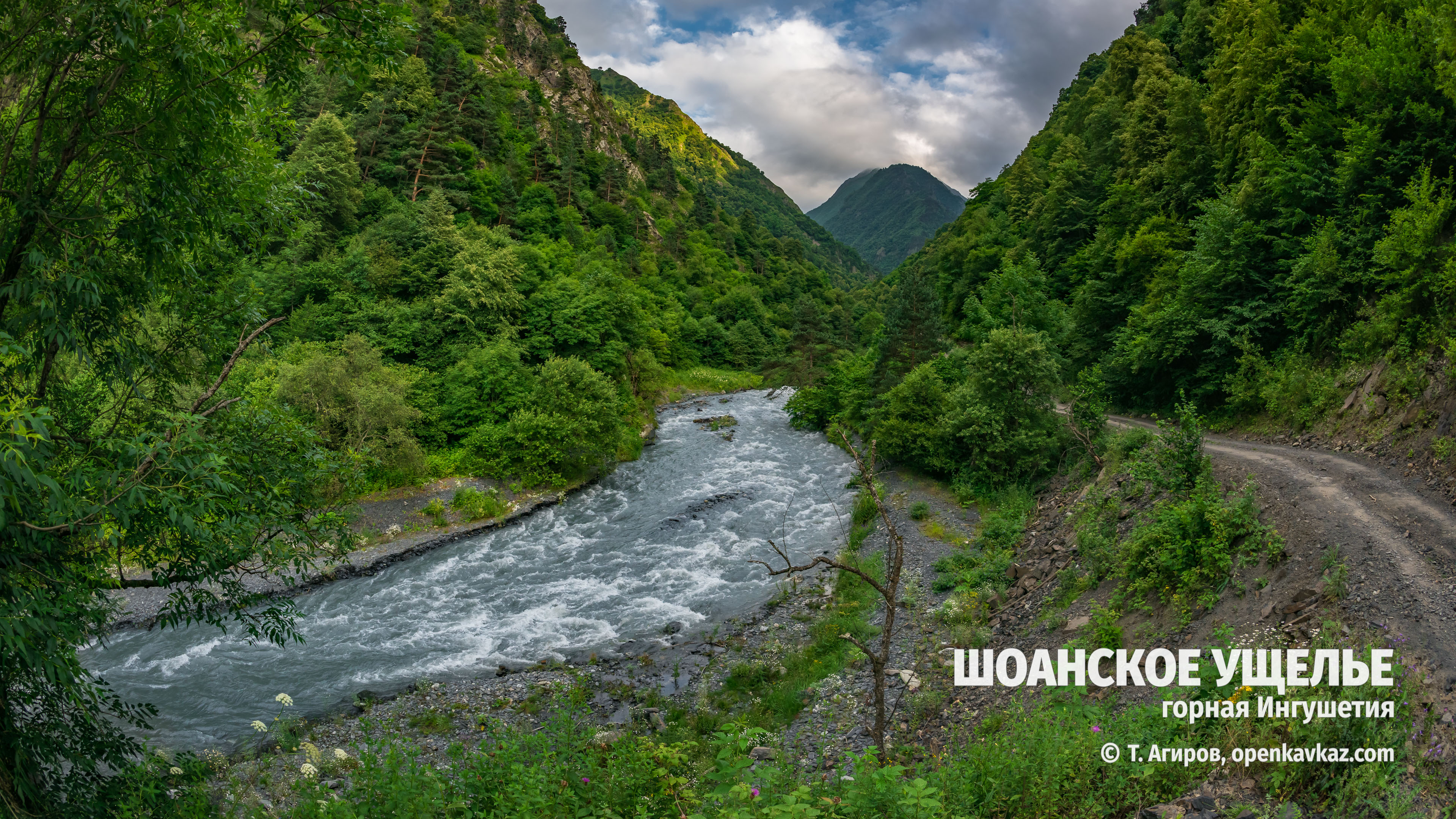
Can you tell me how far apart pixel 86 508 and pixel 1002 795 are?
808 centimetres

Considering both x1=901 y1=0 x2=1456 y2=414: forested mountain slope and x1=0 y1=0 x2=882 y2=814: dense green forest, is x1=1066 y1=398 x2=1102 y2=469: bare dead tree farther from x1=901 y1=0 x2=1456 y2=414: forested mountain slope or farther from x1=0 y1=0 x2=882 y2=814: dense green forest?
x1=0 y1=0 x2=882 y2=814: dense green forest

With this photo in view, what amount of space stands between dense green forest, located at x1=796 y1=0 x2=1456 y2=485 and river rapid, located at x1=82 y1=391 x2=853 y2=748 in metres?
8.27

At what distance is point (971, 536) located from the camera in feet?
63.1

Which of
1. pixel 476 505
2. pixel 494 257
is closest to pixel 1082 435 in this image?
pixel 476 505

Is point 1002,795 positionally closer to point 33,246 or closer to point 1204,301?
point 33,246

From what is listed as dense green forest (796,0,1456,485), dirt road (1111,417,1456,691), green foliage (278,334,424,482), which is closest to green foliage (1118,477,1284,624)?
dirt road (1111,417,1456,691)

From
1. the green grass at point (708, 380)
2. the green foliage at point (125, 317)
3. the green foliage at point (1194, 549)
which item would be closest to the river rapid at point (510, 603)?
the green foliage at point (125, 317)

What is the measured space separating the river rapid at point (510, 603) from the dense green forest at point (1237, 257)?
8275 mm

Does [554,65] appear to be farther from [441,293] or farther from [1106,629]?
[1106,629]

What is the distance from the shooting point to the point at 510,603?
17.8 m

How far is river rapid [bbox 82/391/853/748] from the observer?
1377 cm

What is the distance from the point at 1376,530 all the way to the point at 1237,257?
12.7 m

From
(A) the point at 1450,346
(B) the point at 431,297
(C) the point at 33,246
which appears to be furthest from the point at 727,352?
(C) the point at 33,246

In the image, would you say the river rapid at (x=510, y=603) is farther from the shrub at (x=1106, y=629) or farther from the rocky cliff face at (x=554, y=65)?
the rocky cliff face at (x=554, y=65)
